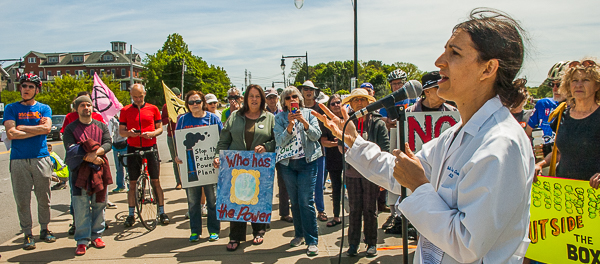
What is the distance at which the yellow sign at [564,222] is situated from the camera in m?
3.16

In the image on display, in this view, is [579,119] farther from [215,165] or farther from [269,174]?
[215,165]

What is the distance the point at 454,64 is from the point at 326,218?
5001 mm

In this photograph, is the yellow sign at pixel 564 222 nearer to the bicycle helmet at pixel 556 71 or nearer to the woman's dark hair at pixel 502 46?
the bicycle helmet at pixel 556 71

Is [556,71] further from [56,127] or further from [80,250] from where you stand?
[56,127]

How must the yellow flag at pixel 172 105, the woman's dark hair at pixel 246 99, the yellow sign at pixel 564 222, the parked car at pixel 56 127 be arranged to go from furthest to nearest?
1. the parked car at pixel 56 127
2. the yellow flag at pixel 172 105
3. the woman's dark hair at pixel 246 99
4. the yellow sign at pixel 564 222

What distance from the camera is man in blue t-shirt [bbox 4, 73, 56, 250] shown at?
5.04m

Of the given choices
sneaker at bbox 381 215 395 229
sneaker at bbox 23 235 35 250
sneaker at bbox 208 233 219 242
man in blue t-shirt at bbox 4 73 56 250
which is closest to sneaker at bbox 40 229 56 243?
man in blue t-shirt at bbox 4 73 56 250

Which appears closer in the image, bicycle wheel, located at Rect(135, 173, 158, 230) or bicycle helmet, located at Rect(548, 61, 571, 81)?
bicycle helmet, located at Rect(548, 61, 571, 81)

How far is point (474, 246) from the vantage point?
1.31 meters

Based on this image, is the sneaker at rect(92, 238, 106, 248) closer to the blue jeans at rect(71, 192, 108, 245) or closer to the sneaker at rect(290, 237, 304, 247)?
the blue jeans at rect(71, 192, 108, 245)

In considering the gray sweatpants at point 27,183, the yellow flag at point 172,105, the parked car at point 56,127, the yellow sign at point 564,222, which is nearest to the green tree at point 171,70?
the parked car at point 56,127

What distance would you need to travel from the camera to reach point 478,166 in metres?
1.30

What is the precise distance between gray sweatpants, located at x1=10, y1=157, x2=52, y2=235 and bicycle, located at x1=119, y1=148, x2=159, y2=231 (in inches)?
39.1

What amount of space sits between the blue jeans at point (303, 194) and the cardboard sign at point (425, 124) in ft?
4.24
